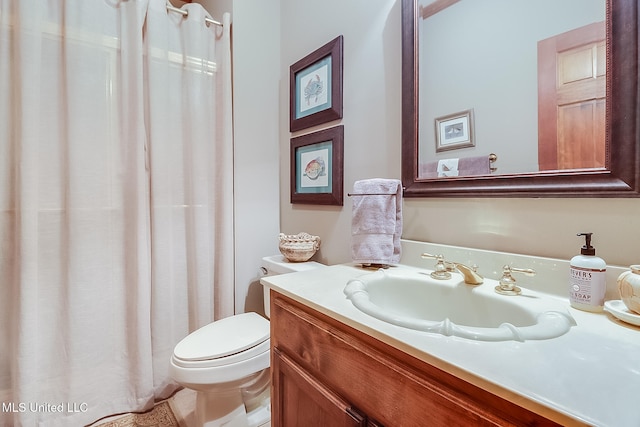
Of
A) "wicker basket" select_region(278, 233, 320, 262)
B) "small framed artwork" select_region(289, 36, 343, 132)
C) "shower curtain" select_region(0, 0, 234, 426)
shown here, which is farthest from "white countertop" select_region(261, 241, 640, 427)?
"shower curtain" select_region(0, 0, 234, 426)

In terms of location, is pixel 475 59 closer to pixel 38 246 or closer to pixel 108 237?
pixel 108 237

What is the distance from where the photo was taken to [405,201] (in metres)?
1.11

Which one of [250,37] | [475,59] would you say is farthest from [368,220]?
[250,37]

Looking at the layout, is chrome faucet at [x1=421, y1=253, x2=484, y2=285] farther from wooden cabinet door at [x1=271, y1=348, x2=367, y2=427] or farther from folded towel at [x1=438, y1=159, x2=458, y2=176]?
wooden cabinet door at [x1=271, y1=348, x2=367, y2=427]

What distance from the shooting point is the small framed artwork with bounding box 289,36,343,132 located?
1.37 metres

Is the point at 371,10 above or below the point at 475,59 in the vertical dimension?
above

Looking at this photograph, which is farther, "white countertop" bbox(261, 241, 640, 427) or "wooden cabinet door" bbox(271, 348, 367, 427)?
"wooden cabinet door" bbox(271, 348, 367, 427)

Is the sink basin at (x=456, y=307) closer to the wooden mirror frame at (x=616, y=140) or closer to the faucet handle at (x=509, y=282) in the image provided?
the faucet handle at (x=509, y=282)

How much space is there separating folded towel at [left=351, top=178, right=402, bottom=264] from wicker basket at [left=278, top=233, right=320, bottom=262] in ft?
1.37

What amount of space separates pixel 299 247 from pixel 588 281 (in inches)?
41.5

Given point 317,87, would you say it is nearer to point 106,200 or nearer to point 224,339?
point 106,200

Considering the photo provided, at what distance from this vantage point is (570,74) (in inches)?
29.3

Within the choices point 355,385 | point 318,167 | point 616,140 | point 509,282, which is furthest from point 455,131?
point 355,385

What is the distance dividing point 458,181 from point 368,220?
322 mm
